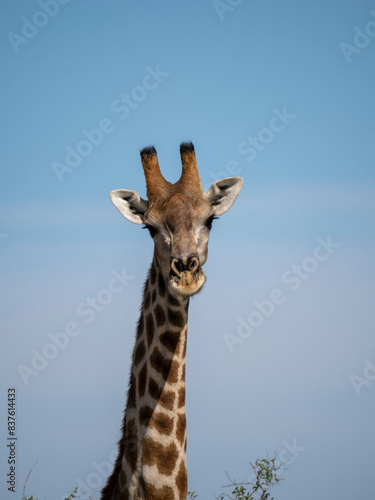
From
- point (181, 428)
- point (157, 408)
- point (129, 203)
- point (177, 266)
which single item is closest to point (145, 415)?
point (157, 408)

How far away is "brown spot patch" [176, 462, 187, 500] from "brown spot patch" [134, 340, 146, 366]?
5.07 feet

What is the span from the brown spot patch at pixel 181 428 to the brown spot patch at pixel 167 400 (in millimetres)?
207

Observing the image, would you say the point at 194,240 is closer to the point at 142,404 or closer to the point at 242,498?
the point at 142,404

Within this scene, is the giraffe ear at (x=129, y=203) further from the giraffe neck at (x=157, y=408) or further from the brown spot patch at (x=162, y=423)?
the brown spot patch at (x=162, y=423)

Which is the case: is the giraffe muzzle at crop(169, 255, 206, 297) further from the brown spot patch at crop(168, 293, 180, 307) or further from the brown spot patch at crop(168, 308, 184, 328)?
the brown spot patch at crop(168, 308, 184, 328)

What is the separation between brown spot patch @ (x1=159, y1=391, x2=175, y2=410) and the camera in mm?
8922

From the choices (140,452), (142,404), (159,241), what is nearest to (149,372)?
(142,404)

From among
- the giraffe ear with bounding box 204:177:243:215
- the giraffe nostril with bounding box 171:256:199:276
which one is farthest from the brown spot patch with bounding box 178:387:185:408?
the giraffe ear with bounding box 204:177:243:215

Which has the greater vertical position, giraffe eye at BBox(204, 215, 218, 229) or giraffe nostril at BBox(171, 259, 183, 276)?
giraffe eye at BBox(204, 215, 218, 229)

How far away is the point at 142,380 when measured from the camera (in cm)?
926

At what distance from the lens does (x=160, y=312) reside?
941 centimetres

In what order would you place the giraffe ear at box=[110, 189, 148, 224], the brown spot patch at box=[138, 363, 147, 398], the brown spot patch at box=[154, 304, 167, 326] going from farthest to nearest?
1. the giraffe ear at box=[110, 189, 148, 224]
2. the brown spot patch at box=[154, 304, 167, 326]
3. the brown spot patch at box=[138, 363, 147, 398]

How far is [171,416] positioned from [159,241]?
7.76 feet

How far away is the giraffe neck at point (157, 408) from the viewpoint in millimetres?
8602
